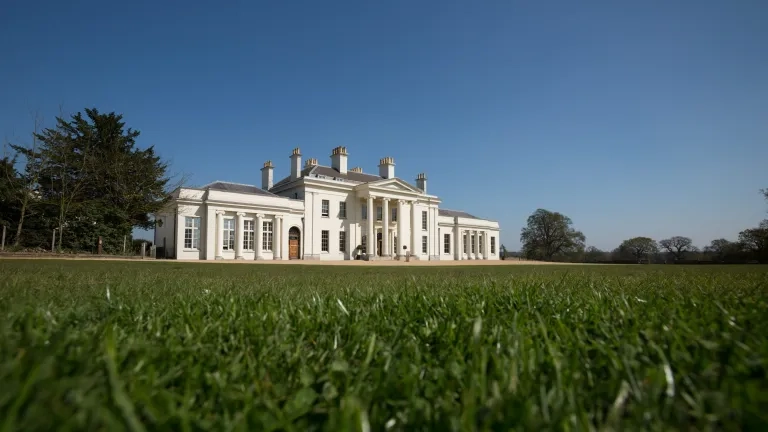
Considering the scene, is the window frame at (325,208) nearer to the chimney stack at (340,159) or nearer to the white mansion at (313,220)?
the white mansion at (313,220)

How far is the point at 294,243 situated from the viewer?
42.0 meters

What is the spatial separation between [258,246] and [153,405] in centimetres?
3953

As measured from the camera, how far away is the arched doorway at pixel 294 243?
137 ft

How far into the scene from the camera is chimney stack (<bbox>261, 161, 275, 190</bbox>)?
50.2 m

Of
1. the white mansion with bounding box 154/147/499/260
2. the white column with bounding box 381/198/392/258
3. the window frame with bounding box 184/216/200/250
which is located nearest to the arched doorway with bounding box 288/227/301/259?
the white mansion with bounding box 154/147/499/260

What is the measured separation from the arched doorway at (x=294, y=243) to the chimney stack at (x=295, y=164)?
25.0 feet

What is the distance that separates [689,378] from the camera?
103cm

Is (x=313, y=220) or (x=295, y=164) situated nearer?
(x=313, y=220)

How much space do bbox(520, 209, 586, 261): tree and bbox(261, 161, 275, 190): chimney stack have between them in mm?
46368

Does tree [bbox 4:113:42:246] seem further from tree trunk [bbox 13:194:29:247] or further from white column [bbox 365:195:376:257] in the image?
white column [bbox 365:195:376:257]

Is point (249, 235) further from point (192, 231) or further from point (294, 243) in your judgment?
point (192, 231)

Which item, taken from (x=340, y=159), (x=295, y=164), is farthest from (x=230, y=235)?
(x=340, y=159)

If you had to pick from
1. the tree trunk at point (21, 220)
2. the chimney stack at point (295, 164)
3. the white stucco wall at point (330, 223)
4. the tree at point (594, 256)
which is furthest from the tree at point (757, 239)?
the tree trunk at point (21, 220)

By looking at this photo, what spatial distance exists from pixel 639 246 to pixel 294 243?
188 ft
